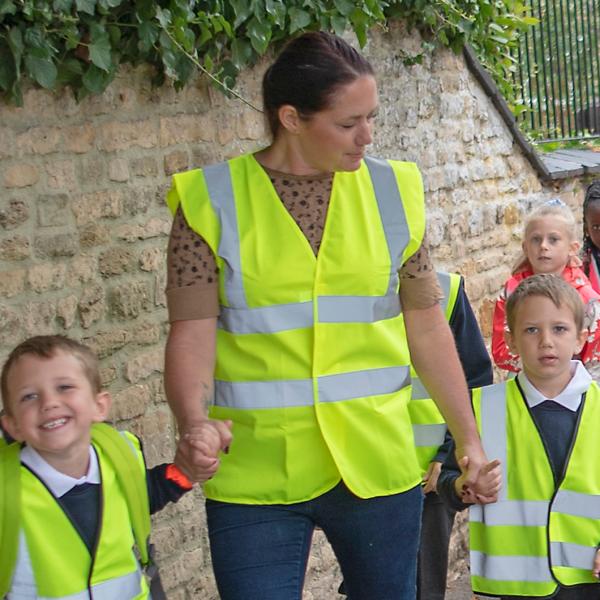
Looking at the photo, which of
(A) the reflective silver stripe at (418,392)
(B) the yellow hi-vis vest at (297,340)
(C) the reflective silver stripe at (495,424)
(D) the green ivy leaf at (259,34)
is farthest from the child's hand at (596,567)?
(D) the green ivy leaf at (259,34)

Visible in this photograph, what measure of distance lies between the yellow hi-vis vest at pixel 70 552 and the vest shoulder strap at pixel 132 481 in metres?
0.03

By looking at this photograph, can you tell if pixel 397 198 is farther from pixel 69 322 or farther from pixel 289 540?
pixel 69 322

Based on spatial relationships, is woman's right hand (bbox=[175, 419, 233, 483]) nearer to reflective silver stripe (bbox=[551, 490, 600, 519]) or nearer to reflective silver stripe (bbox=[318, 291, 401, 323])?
reflective silver stripe (bbox=[318, 291, 401, 323])

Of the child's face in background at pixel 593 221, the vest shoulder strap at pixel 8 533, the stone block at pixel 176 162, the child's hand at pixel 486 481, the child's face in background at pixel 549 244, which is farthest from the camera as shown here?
the child's face in background at pixel 593 221

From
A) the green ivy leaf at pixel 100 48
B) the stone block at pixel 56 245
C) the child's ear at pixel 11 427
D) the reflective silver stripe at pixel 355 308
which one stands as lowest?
the child's ear at pixel 11 427

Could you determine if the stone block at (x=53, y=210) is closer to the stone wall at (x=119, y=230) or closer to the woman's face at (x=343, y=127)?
the stone wall at (x=119, y=230)

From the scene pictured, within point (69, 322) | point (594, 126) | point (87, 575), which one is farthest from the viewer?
point (594, 126)

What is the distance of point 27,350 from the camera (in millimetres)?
2992

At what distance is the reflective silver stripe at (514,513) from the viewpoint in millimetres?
3756

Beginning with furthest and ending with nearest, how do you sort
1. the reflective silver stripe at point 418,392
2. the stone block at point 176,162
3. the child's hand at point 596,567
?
1. the stone block at point 176,162
2. the reflective silver stripe at point 418,392
3. the child's hand at point 596,567

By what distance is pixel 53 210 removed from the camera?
4.07 metres

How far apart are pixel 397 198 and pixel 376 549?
0.88 m

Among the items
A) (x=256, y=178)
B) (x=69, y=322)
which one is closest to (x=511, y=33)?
(x=69, y=322)

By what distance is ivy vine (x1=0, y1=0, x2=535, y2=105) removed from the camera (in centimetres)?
381
